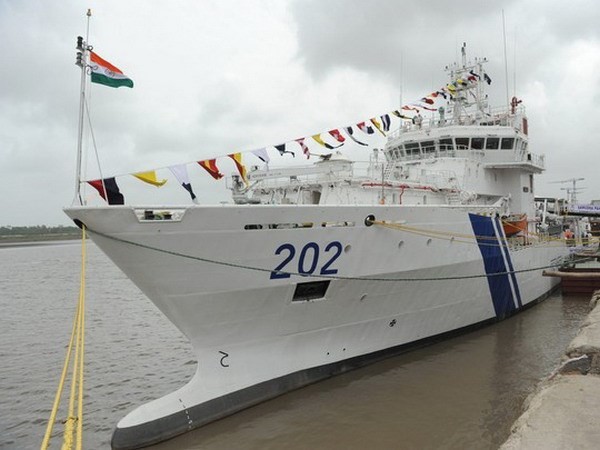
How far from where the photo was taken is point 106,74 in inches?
211

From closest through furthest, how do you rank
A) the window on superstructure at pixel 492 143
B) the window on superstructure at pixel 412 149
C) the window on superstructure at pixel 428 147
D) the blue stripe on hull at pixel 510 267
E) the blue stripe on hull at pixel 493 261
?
the blue stripe on hull at pixel 493 261 → the blue stripe on hull at pixel 510 267 → the window on superstructure at pixel 428 147 → the window on superstructure at pixel 492 143 → the window on superstructure at pixel 412 149

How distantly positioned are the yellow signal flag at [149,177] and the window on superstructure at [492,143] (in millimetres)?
9904

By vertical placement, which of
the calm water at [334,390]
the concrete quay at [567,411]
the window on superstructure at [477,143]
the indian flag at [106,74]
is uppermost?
the window on superstructure at [477,143]

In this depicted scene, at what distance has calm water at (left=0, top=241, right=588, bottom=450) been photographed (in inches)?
228

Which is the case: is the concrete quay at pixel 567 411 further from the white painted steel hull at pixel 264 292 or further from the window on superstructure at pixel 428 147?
the window on superstructure at pixel 428 147

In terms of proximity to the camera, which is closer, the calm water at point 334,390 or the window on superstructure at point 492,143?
the calm water at point 334,390

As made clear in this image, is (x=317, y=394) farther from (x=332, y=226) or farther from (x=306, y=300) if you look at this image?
(x=332, y=226)

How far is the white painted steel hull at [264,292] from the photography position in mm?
5707

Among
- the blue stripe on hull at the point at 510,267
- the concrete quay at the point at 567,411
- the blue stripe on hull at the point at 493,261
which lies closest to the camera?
the concrete quay at the point at 567,411

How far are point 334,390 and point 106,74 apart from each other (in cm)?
562

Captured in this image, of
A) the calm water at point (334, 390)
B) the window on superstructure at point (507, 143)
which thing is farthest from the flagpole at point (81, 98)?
the window on superstructure at point (507, 143)

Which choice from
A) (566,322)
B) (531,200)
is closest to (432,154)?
(531,200)

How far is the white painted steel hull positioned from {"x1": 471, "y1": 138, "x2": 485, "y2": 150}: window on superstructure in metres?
4.67

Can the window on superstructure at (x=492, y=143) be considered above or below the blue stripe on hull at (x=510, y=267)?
above
